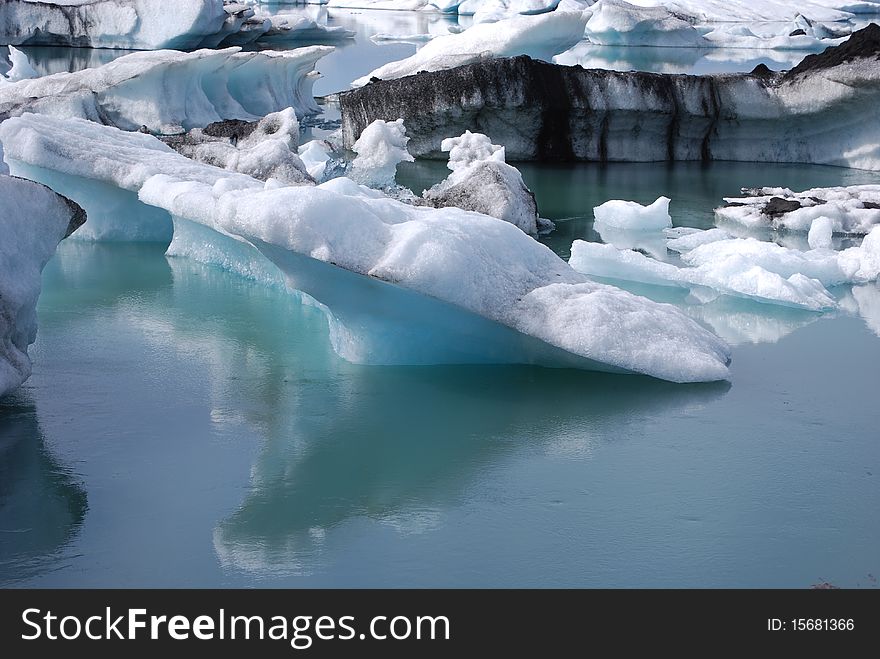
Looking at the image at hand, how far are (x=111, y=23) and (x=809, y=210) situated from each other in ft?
60.9

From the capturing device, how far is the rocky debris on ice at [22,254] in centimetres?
475

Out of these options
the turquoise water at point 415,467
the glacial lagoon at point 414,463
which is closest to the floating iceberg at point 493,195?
the glacial lagoon at point 414,463

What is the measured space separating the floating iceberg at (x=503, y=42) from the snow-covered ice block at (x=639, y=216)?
21.1 feet

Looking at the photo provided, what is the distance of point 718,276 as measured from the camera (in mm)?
7441

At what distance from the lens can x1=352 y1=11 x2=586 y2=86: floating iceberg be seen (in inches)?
611

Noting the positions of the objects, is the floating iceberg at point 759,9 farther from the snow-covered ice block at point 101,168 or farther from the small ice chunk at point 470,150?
the snow-covered ice block at point 101,168

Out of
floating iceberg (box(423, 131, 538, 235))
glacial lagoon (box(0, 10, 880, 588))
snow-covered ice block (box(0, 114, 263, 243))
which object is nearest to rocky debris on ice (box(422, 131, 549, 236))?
floating iceberg (box(423, 131, 538, 235))

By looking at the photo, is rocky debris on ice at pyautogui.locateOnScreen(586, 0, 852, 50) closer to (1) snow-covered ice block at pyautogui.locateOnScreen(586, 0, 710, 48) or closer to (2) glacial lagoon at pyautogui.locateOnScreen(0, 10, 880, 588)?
(1) snow-covered ice block at pyautogui.locateOnScreen(586, 0, 710, 48)

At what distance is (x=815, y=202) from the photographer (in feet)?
33.2

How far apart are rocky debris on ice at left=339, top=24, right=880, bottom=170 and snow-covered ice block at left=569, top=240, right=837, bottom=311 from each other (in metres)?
5.38

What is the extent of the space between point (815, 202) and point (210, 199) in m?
6.17

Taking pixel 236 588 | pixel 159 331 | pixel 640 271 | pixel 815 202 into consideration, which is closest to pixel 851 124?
pixel 815 202

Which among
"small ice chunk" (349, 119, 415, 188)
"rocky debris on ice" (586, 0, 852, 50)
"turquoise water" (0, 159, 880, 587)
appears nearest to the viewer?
"turquoise water" (0, 159, 880, 587)
